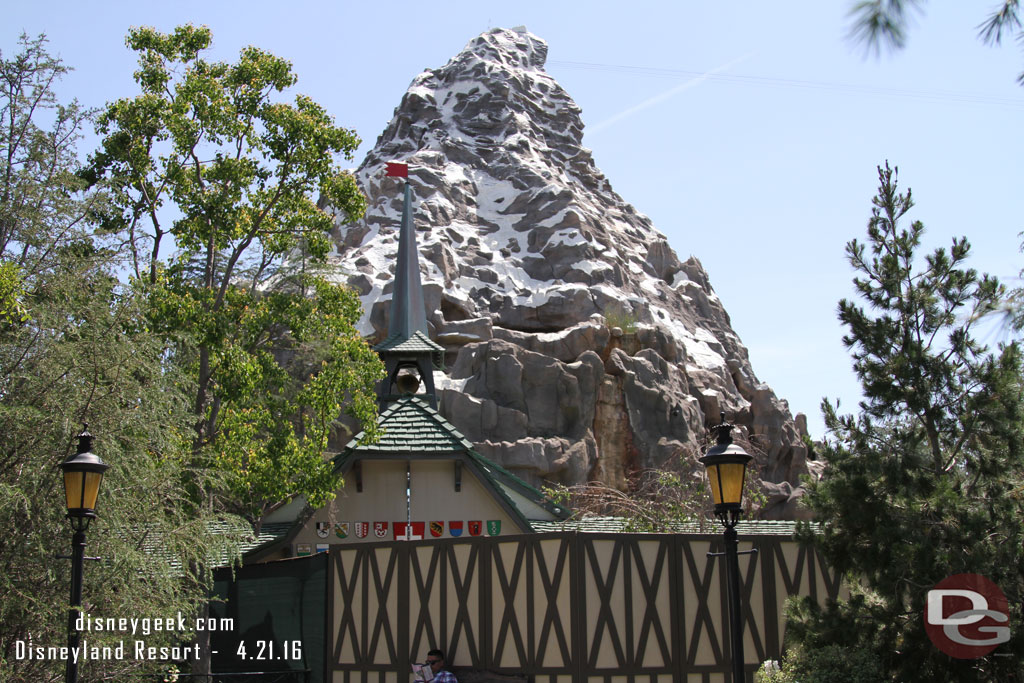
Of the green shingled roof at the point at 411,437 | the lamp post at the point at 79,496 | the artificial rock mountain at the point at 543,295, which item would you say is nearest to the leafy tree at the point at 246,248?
the green shingled roof at the point at 411,437

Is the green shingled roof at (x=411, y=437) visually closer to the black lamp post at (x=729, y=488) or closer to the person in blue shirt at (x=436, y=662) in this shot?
the person in blue shirt at (x=436, y=662)

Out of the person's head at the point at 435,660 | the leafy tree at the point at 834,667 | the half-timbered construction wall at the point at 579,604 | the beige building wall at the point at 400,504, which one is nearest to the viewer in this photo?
the leafy tree at the point at 834,667

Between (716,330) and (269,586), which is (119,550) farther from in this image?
(716,330)

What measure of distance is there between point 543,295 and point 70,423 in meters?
48.6

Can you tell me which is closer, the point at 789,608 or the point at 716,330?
the point at 789,608

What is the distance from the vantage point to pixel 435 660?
13.3 metres

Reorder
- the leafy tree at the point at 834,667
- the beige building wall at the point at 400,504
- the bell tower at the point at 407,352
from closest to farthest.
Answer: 1. the leafy tree at the point at 834,667
2. the beige building wall at the point at 400,504
3. the bell tower at the point at 407,352

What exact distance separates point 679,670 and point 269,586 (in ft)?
24.4

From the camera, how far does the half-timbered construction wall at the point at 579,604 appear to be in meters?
12.7

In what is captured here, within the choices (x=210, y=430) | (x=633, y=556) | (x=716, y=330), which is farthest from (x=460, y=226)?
(x=633, y=556)

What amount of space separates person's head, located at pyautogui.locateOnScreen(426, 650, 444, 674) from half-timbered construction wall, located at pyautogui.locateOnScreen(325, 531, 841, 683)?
0.31 metres

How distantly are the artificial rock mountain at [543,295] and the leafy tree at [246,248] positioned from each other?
739 inches

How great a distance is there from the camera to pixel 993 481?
10.7 meters

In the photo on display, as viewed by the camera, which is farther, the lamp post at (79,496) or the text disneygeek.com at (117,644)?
the text disneygeek.com at (117,644)
